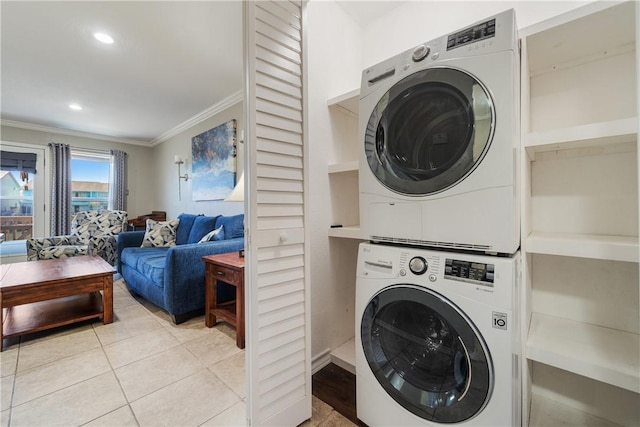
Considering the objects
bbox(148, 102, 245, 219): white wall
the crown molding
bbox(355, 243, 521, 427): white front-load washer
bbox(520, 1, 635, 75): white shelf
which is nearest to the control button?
bbox(520, 1, 635, 75): white shelf

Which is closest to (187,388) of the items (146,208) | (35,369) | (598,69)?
(35,369)

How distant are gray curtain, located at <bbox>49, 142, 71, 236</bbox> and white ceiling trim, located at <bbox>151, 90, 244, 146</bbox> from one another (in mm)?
1472

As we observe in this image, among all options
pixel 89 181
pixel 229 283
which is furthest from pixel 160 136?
pixel 229 283

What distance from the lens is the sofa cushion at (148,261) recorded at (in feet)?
7.88

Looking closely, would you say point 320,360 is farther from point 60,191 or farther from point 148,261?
point 60,191

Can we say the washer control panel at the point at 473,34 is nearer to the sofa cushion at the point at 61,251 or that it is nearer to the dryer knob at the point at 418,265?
the dryer knob at the point at 418,265

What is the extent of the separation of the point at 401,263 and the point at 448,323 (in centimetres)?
27

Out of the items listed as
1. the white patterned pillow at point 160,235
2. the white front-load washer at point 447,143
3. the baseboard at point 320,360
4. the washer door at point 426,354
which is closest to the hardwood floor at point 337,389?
the baseboard at point 320,360

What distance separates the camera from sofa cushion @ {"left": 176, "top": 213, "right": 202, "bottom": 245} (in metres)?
3.55

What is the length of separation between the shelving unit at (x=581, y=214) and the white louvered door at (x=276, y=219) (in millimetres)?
930

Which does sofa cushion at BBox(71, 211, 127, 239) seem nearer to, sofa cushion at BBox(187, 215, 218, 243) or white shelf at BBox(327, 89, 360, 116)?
sofa cushion at BBox(187, 215, 218, 243)

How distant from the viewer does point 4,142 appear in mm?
4160

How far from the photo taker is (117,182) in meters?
5.02

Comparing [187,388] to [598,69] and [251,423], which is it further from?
[598,69]
